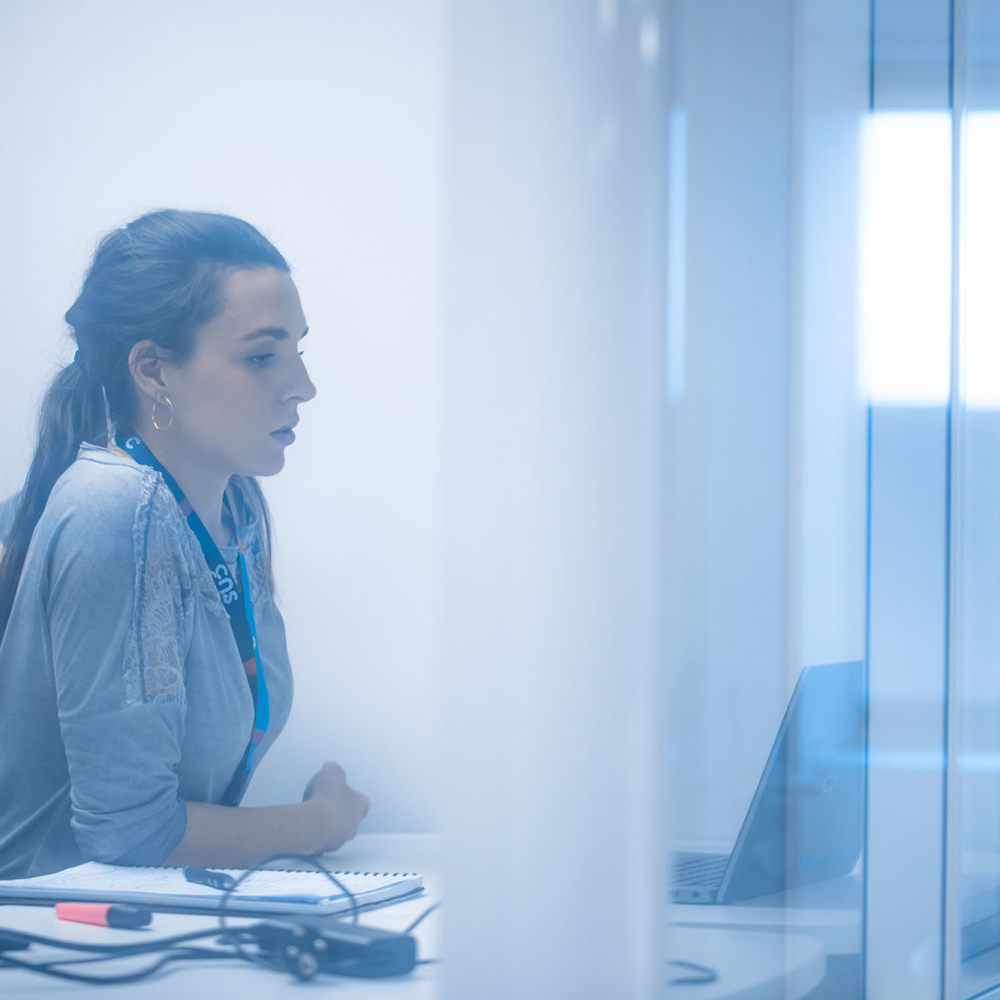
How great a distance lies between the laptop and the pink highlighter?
48cm

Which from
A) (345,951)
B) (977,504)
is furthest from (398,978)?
(977,504)

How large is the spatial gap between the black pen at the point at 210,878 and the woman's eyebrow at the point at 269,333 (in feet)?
2.15

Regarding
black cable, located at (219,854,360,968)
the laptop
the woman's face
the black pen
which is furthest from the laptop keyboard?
the woman's face

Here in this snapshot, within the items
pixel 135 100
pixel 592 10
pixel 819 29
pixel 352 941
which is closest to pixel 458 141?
pixel 592 10

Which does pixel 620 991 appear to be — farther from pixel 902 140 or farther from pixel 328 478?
pixel 328 478

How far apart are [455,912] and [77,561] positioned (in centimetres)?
79

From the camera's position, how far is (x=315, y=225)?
112 centimetres

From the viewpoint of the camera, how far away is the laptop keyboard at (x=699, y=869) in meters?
0.55

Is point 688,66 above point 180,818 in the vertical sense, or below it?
above

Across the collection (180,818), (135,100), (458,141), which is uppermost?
(135,100)

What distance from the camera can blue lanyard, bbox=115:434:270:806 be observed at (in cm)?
116

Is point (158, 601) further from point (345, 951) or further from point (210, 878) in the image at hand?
point (345, 951)

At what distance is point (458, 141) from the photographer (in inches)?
19.8

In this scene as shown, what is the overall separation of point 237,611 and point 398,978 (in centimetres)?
64
